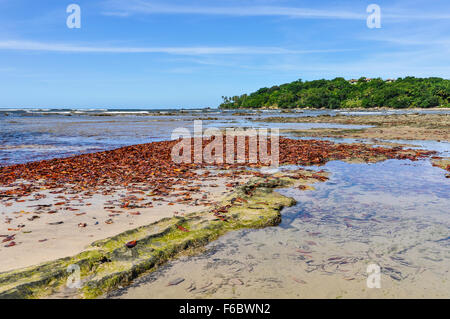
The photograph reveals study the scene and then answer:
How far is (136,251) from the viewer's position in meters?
4.64

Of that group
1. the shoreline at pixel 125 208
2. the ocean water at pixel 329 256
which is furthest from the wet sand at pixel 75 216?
the ocean water at pixel 329 256

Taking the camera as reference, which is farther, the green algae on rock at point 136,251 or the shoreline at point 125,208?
the shoreline at point 125,208

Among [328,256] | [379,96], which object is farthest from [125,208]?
[379,96]

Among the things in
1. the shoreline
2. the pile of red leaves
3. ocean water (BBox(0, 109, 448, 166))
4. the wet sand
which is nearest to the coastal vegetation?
ocean water (BBox(0, 109, 448, 166))

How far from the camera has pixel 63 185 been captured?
370 inches

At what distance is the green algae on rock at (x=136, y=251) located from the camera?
12.3 ft

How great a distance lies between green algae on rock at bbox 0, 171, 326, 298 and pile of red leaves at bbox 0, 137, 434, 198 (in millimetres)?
3296

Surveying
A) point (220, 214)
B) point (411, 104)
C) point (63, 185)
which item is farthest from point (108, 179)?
point (411, 104)

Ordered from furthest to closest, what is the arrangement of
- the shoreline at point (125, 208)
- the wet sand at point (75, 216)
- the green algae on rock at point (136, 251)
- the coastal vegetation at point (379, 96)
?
the coastal vegetation at point (379, 96) < the wet sand at point (75, 216) < the shoreline at point (125, 208) < the green algae on rock at point (136, 251)

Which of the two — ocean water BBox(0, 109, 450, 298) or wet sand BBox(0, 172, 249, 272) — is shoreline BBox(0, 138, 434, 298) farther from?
ocean water BBox(0, 109, 450, 298)

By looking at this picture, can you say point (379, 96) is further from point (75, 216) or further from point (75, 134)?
point (75, 216)

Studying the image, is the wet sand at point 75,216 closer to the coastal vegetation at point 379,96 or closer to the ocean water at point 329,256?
the ocean water at point 329,256

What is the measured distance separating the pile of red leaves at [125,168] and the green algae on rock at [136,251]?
330cm

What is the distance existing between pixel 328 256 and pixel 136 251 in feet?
9.54
